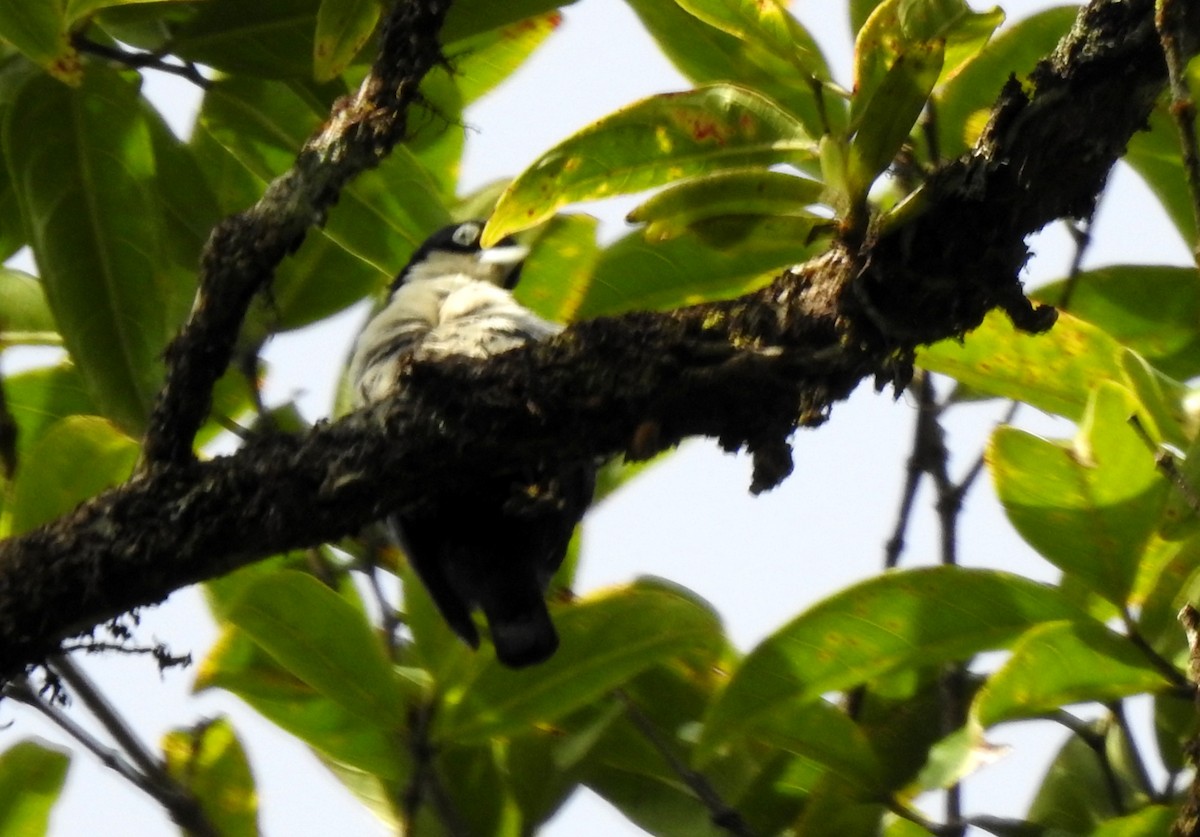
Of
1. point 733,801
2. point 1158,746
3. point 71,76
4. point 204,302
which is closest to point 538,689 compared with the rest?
point 733,801

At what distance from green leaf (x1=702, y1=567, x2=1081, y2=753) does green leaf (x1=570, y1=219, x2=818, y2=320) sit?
2.23ft

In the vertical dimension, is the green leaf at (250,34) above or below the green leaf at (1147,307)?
above

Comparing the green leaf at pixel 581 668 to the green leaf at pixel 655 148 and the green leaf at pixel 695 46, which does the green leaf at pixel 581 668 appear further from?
the green leaf at pixel 695 46

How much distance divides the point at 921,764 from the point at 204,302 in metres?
1.35

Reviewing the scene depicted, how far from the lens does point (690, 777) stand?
2.34m

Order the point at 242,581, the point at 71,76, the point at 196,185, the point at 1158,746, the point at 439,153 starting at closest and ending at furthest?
1. the point at 71,76
2. the point at 1158,746
3. the point at 242,581
4. the point at 196,185
5. the point at 439,153

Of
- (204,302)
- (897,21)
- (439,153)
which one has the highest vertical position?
(439,153)

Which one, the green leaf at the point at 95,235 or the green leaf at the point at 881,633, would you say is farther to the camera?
the green leaf at the point at 95,235

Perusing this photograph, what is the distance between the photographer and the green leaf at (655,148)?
2.01 metres

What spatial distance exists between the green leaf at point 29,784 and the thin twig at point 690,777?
37.6 inches

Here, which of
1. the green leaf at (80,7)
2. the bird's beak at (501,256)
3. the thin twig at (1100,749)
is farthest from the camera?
the bird's beak at (501,256)

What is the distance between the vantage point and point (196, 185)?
2779 millimetres

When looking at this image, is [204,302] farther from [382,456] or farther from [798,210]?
[798,210]

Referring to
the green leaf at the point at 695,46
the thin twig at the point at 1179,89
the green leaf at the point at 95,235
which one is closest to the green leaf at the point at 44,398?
the green leaf at the point at 95,235
